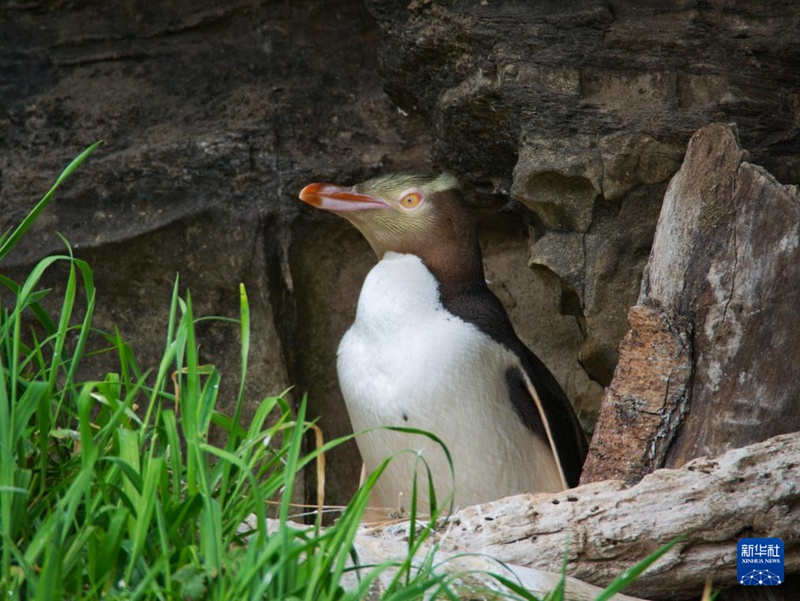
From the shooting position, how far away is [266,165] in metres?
3.46

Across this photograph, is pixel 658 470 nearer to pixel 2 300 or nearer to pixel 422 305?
pixel 422 305

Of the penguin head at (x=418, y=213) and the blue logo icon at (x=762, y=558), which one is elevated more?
the penguin head at (x=418, y=213)

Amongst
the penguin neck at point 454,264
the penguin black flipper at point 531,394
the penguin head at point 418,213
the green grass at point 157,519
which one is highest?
the green grass at point 157,519

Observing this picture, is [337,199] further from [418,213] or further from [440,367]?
[440,367]

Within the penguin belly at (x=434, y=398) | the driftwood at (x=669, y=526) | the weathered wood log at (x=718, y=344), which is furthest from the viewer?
the penguin belly at (x=434, y=398)

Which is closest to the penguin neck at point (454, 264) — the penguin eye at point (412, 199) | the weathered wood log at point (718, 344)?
the penguin eye at point (412, 199)

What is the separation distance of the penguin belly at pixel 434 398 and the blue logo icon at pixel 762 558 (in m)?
0.84

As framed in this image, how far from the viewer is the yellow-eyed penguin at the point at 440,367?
2.86 m

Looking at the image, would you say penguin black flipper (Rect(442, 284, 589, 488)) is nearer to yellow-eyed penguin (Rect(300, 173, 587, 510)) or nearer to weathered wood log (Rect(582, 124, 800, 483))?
yellow-eyed penguin (Rect(300, 173, 587, 510))

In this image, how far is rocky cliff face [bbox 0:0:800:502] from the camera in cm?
312

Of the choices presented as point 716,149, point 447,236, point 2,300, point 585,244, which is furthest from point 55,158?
point 716,149

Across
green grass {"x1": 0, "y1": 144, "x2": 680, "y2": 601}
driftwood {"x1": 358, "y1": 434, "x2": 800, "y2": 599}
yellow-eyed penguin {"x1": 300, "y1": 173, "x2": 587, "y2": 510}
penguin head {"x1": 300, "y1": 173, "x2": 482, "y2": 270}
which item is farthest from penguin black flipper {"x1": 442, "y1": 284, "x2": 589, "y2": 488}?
green grass {"x1": 0, "y1": 144, "x2": 680, "y2": 601}

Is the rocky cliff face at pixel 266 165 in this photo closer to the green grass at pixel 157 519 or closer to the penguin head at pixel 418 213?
the penguin head at pixel 418 213

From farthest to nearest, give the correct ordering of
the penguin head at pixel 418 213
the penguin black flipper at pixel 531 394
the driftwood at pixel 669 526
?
the penguin head at pixel 418 213
the penguin black flipper at pixel 531 394
the driftwood at pixel 669 526
